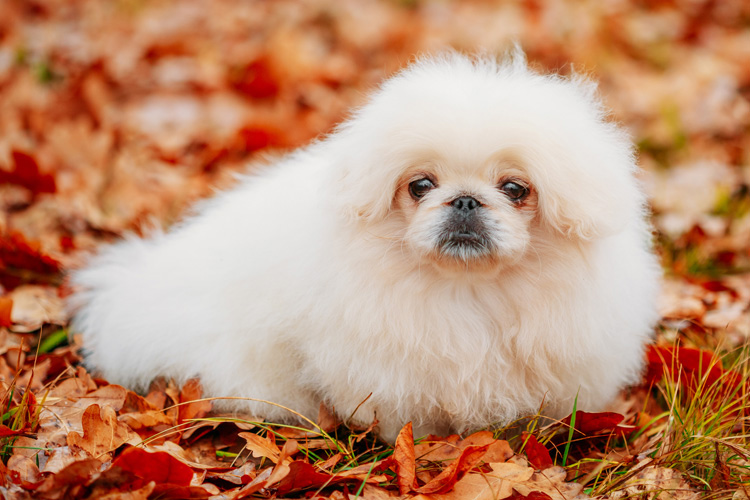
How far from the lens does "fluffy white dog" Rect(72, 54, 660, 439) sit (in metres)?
2.11

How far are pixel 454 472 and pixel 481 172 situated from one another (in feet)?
3.05

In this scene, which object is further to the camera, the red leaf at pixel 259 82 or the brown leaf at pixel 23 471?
the red leaf at pixel 259 82

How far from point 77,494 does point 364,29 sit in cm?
580

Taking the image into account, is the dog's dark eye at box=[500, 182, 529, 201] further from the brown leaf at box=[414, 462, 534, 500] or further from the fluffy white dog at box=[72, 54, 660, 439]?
the brown leaf at box=[414, 462, 534, 500]

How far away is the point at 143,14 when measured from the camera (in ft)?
22.5

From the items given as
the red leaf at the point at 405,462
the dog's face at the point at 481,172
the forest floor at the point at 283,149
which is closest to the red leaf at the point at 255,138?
the forest floor at the point at 283,149

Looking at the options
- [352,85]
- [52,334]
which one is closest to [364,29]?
[352,85]

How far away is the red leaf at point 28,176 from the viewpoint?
404cm

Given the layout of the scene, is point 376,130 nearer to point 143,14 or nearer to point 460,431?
point 460,431

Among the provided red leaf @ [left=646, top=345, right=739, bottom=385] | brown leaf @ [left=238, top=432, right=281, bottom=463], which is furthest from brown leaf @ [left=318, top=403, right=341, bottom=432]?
red leaf @ [left=646, top=345, right=739, bottom=385]

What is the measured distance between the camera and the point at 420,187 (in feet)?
7.28

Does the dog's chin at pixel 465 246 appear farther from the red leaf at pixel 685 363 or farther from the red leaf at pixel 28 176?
the red leaf at pixel 28 176

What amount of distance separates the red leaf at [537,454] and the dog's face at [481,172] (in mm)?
605

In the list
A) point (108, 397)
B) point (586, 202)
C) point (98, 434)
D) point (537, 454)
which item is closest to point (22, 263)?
point (108, 397)
